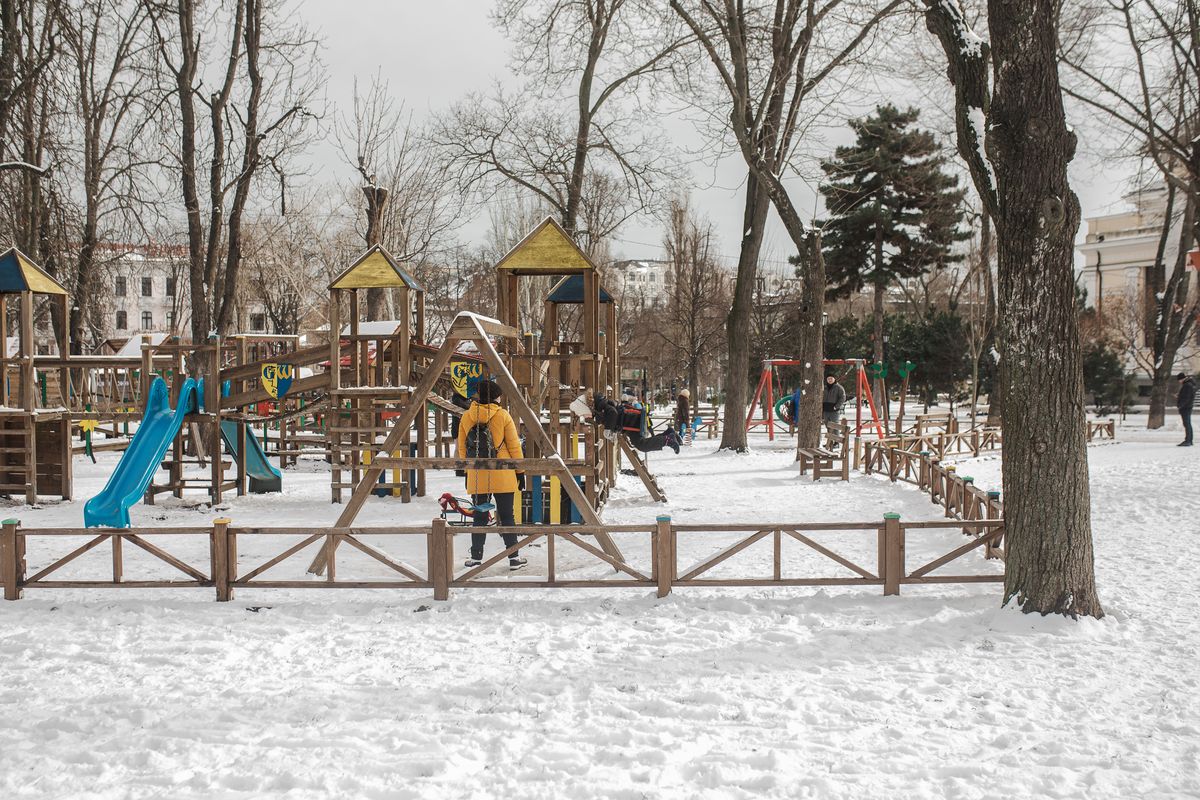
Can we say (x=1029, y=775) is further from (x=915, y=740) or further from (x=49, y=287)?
(x=49, y=287)

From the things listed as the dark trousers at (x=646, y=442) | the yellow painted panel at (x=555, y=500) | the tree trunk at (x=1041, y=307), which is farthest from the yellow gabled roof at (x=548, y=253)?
the tree trunk at (x=1041, y=307)

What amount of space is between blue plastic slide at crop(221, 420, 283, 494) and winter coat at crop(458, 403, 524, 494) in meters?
6.93

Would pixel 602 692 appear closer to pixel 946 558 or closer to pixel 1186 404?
pixel 946 558

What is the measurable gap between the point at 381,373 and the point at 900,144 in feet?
76.5

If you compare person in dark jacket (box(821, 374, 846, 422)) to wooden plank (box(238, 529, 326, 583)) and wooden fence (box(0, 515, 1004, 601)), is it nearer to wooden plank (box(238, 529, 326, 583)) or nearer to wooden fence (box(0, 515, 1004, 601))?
wooden fence (box(0, 515, 1004, 601))

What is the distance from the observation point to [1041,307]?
6.62m

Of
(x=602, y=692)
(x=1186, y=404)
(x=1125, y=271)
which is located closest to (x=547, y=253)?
(x=602, y=692)

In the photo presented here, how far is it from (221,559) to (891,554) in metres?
5.80

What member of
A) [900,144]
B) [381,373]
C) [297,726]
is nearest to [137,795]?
[297,726]

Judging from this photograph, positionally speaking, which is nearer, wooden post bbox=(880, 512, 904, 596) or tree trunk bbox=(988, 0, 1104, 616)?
tree trunk bbox=(988, 0, 1104, 616)

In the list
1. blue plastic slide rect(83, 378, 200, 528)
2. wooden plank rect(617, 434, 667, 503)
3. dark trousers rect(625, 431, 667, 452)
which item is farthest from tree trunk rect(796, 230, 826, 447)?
blue plastic slide rect(83, 378, 200, 528)

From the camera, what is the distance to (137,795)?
164 inches

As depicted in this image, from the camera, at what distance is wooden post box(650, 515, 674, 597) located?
7441 millimetres

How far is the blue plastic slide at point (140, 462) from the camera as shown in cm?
1003
